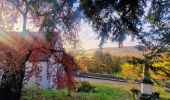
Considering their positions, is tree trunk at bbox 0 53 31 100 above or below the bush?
above

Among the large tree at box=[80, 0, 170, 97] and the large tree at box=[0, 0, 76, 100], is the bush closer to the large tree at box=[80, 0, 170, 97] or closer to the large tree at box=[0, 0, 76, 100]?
the large tree at box=[0, 0, 76, 100]

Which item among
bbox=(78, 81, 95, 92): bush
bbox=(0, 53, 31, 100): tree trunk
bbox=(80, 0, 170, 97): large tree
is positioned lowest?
bbox=(78, 81, 95, 92): bush

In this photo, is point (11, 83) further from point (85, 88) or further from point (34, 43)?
point (85, 88)

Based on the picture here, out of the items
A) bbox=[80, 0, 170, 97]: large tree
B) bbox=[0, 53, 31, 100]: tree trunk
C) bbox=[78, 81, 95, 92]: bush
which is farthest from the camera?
bbox=[78, 81, 95, 92]: bush

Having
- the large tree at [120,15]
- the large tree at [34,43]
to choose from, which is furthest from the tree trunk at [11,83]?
the large tree at [120,15]

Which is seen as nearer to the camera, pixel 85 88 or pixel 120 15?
pixel 120 15

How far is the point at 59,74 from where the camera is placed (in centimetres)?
2170

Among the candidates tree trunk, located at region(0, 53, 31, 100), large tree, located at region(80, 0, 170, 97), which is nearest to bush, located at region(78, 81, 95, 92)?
tree trunk, located at region(0, 53, 31, 100)

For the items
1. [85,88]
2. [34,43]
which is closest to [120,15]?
[34,43]

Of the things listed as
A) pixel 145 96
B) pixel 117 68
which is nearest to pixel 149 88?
pixel 145 96

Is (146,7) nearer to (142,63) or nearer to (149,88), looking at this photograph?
(142,63)

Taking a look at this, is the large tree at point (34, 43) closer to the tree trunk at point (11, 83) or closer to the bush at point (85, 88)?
the tree trunk at point (11, 83)

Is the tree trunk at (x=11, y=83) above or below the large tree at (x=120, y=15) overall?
below

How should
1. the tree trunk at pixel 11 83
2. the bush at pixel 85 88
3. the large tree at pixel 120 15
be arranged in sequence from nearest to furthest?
the large tree at pixel 120 15 → the tree trunk at pixel 11 83 → the bush at pixel 85 88
